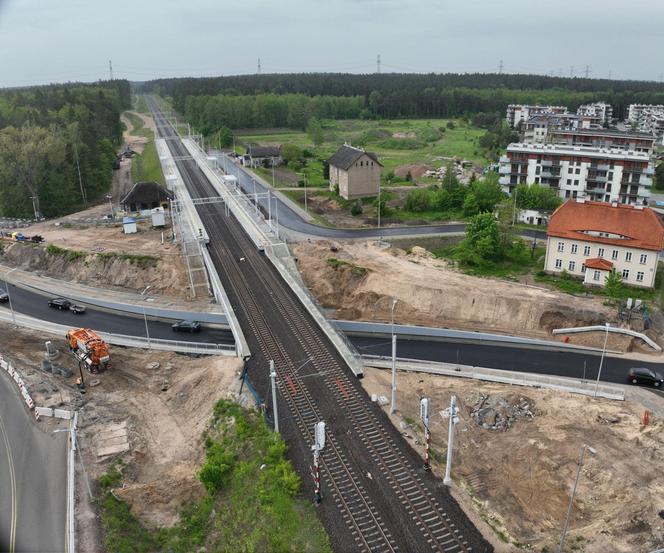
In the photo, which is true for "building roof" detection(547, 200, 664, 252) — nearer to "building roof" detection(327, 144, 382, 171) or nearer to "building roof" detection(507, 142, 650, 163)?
"building roof" detection(507, 142, 650, 163)

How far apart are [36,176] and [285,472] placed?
258 feet

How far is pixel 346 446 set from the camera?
1410 inches

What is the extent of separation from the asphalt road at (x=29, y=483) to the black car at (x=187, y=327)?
16.1 m

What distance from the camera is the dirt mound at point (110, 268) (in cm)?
6738

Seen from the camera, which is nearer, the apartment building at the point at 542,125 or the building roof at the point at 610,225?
the building roof at the point at 610,225

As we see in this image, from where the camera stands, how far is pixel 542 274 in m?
64.2

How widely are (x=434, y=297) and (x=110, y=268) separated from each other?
39860 millimetres

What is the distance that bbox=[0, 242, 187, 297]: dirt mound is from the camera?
67375 millimetres

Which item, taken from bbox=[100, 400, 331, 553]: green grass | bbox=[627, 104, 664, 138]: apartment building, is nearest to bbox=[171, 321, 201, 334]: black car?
bbox=[100, 400, 331, 553]: green grass

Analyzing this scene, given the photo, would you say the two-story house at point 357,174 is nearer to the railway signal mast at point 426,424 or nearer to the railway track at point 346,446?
the railway track at point 346,446

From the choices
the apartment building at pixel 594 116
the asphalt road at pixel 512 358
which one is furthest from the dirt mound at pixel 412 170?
the asphalt road at pixel 512 358

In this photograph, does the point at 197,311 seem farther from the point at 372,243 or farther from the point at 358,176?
the point at 358,176

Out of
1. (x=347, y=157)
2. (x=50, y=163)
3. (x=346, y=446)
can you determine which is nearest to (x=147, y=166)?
(x=50, y=163)

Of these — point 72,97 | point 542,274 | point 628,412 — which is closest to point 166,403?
point 628,412
